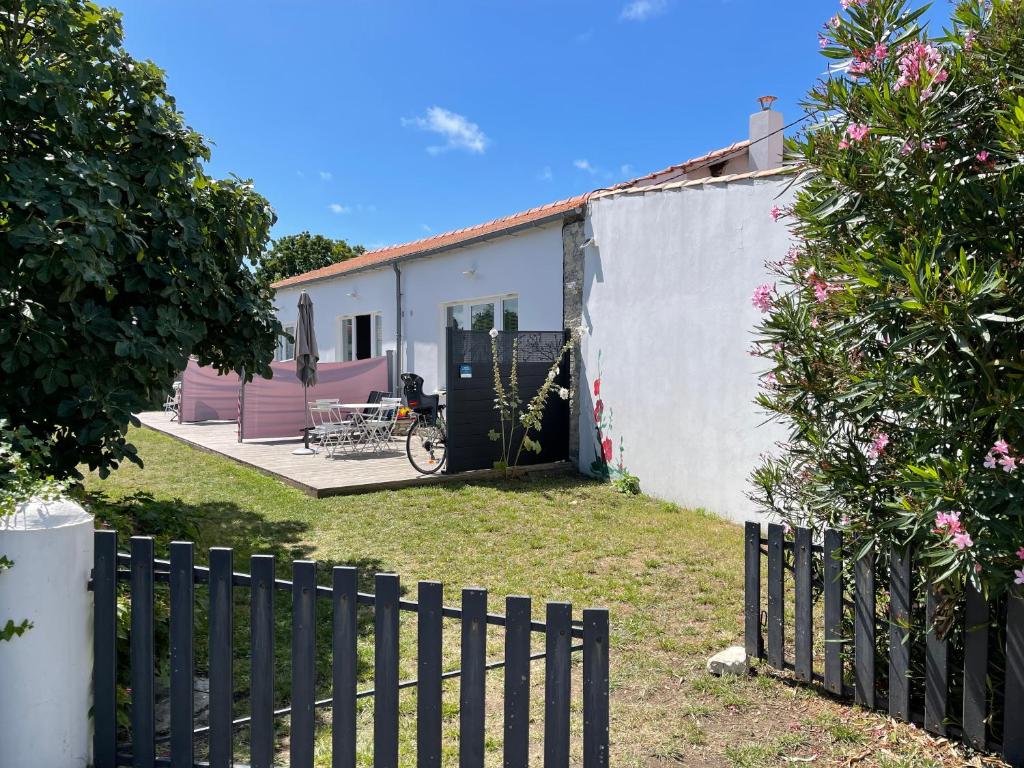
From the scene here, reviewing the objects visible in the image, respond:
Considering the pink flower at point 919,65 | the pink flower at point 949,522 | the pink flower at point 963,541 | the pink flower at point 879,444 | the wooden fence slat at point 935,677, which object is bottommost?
the wooden fence slat at point 935,677

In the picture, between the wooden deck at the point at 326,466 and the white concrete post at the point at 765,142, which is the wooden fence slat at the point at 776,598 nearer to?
the wooden deck at the point at 326,466

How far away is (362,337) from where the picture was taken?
16.4 metres

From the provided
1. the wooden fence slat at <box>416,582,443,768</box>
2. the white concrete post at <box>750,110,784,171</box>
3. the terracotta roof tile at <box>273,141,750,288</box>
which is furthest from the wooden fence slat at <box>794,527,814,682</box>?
the white concrete post at <box>750,110,784,171</box>

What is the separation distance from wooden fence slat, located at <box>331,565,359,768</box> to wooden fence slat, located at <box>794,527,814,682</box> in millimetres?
2289

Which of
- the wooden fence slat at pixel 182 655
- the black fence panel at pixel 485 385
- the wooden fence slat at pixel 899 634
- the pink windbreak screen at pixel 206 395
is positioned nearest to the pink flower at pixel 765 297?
the wooden fence slat at pixel 899 634

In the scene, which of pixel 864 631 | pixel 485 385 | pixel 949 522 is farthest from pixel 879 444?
pixel 485 385

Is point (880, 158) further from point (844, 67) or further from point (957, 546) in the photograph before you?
point (957, 546)

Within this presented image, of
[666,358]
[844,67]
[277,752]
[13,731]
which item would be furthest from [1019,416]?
[666,358]

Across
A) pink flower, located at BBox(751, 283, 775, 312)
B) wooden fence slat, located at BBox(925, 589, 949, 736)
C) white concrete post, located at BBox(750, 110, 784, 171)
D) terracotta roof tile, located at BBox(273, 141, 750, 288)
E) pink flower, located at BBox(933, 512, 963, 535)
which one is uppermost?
white concrete post, located at BBox(750, 110, 784, 171)

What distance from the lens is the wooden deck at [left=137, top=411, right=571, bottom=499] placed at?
8.49m

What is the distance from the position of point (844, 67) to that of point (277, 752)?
384 cm

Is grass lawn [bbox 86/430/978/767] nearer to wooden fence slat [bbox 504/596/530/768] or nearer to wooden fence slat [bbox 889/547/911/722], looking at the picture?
wooden fence slat [bbox 889/547/911/722]

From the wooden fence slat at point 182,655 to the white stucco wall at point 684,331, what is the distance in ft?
17.0

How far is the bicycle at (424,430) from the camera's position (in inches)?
370
